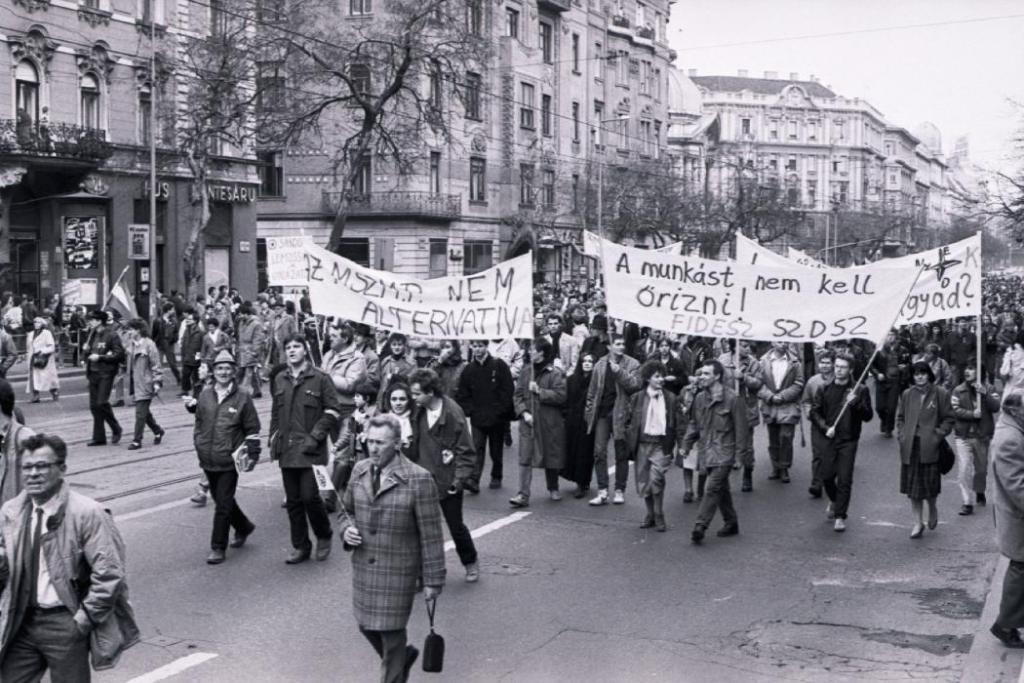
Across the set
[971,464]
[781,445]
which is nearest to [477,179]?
[781,445]

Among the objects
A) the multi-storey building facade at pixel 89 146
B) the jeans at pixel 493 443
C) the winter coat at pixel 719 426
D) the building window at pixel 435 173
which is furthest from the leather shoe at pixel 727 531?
the building window at pixel 435 173

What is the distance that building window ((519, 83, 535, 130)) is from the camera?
5766cm

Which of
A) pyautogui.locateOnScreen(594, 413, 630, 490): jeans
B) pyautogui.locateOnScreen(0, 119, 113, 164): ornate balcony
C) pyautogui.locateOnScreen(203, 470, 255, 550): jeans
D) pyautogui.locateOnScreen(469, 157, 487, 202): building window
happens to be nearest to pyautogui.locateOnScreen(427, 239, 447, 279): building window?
pyautogui.locateOnScreen(469, 157, 487, 202): building window

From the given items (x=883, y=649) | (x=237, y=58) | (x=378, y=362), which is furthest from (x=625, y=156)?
(x=883, y=649)

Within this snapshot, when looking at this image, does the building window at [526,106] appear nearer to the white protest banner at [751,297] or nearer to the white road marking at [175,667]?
the white protest banner at [751,297]

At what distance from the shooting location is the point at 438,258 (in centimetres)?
5319

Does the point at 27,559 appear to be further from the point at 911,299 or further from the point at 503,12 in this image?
the point at 503,12

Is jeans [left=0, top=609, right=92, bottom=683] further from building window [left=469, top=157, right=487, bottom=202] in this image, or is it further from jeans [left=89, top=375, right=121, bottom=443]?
building window [left=469, top=157, right=487, bottom=202]

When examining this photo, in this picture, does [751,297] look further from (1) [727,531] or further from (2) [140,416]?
(2) [140,416]

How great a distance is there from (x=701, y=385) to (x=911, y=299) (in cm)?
279

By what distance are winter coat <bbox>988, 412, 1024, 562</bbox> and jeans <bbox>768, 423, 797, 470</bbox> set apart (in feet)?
21.6

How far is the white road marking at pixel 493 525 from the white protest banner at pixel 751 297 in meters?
2.14

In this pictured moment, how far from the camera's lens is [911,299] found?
41.4 feet

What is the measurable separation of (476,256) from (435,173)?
15.7 feet
